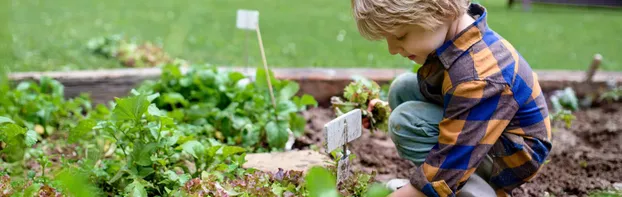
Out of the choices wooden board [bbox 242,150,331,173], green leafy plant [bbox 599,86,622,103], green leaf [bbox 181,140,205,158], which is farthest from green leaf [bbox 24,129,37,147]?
green leafy plant [bbox 599,86,622,103]

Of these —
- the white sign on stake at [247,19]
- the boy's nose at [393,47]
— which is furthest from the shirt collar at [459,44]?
the white sign on stake at [247,19]

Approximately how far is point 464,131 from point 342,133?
1.19ft

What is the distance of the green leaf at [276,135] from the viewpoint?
2.65 metres

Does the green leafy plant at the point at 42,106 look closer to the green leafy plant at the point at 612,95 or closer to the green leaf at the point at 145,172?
the green leaf at the point at 145,172

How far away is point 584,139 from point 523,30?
338 centimetres

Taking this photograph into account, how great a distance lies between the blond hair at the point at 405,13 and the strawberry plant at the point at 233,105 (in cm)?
99

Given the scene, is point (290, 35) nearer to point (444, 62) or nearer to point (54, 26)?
point (54, 26)

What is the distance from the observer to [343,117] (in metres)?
1.92

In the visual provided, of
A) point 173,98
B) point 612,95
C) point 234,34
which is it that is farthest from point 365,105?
point 234,34

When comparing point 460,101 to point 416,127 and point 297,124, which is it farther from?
point 297,124

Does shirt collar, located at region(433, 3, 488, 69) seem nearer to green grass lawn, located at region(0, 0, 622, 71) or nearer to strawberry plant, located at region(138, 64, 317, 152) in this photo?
strawberry plant, located at region(138, 64, 317, 152)

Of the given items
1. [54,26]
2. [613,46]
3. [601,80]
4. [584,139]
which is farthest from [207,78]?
[613,46]

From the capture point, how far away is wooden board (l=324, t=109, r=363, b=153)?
5.93ft

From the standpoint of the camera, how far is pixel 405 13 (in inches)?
67.4
